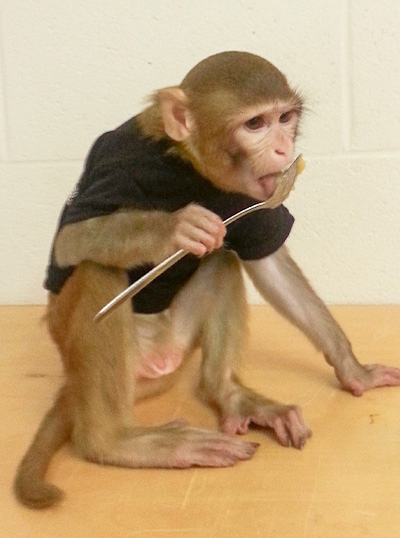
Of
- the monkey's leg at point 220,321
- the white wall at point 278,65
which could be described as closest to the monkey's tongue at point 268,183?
the monkey's leg at point 220,321

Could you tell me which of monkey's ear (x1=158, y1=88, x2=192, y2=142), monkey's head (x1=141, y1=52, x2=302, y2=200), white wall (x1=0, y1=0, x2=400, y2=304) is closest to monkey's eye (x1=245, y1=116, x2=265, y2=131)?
monkey's head (x1=141, y1=52, x2=302, y2=200)

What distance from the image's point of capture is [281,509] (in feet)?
3.38

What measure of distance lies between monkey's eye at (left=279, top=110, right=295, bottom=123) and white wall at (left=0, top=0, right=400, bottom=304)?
0.55 metres

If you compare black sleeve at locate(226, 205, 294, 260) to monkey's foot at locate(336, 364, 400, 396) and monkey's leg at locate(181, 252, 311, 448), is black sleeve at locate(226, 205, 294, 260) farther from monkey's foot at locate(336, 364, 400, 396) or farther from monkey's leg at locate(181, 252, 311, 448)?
monkey's foot at locate(336, 364, 400, 396)

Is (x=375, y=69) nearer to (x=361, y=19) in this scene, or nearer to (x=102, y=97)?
(x=361, y=19)

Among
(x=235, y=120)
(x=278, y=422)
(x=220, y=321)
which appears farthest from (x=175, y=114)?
(x=278, y=422)

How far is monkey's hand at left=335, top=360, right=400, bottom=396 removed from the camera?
139cm

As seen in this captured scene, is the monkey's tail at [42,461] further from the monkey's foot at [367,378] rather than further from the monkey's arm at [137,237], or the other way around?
the monkey's foot at [367,378]

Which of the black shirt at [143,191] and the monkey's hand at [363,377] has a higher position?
the black shirt at [143,191]

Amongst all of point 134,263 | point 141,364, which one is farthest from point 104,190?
point 141,364

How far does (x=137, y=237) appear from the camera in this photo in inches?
43.9

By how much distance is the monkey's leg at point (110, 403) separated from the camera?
1.17m

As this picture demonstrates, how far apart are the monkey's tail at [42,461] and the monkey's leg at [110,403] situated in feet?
0.13

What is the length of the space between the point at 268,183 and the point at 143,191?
20cm
